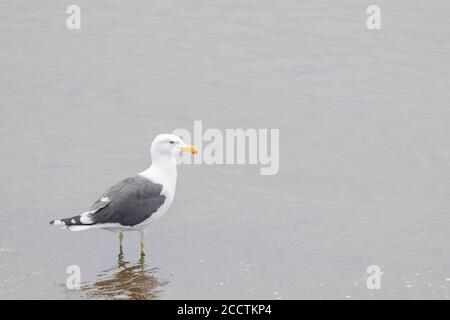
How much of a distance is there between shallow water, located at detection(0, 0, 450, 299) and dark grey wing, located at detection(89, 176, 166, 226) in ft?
1.62

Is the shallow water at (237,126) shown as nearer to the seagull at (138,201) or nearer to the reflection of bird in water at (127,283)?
the reflection of bird in water at (127,283)

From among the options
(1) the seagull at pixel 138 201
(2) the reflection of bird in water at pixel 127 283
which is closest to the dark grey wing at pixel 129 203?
(1) the seagull at pixel 138 201

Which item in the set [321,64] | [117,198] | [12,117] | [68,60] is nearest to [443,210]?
[117,198]

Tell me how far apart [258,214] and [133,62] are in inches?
248

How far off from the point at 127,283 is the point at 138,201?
929mm

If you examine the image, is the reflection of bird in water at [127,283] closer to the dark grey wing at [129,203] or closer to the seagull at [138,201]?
the seagull at [138,201]

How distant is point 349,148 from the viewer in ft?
42.8

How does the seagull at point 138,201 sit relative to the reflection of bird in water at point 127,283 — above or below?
above

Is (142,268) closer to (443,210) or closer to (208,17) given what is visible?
(443,210)

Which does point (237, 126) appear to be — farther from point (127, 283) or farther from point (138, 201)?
point (127, 283)

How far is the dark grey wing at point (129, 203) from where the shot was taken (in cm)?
933

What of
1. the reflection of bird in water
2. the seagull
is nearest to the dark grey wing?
the seagull

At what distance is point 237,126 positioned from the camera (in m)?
13.8

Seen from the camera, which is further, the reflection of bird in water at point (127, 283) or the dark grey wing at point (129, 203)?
the dark grey wing at point (129, 203)
